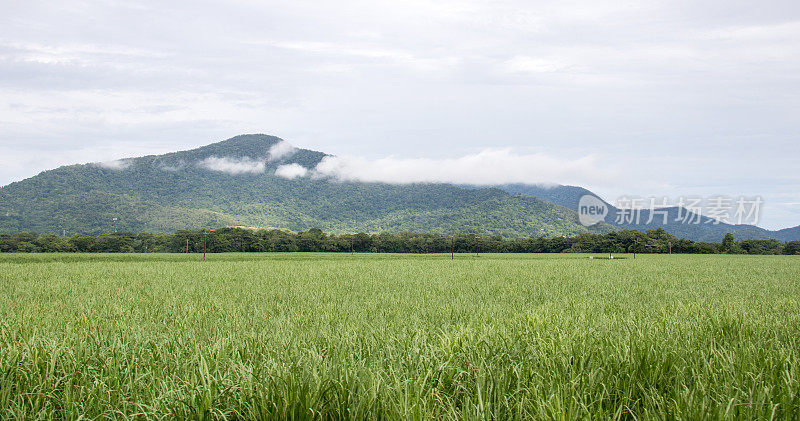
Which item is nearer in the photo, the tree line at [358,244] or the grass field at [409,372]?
the grass field at [409,372]

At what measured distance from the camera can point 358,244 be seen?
91.8 m

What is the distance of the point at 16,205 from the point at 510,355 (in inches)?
8286

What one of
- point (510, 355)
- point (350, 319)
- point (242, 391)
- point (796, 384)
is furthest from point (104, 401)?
point (796, 384)

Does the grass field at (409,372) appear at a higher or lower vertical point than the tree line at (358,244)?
higher

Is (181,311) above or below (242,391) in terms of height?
below

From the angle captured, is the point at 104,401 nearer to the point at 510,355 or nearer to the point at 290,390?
the point at 290,390

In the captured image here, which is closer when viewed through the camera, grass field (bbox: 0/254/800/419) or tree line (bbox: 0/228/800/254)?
grass field (bbox: 0/254/800/419)

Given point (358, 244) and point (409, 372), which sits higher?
point (409, 372)

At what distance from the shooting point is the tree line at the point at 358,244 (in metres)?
79.9

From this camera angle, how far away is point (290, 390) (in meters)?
2.54

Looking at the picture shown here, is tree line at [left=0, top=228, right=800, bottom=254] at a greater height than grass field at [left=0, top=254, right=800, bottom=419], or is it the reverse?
grass field at [left=0, top=254, right=800, bottom=419]

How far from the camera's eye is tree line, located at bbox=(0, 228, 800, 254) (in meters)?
79.9

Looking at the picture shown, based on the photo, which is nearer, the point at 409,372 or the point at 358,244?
the point at 409,372

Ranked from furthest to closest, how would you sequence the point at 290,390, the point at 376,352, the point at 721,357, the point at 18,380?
1. the point at 376,352
2. the point at 721,357
3. the point at 18,380
4. the point at 290,390
